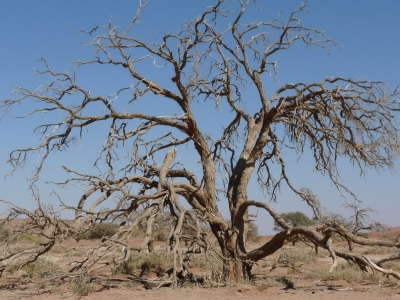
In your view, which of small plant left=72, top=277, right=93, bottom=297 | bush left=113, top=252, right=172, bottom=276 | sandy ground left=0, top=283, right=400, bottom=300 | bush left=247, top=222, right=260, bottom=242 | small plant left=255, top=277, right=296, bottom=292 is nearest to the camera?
sandy ground left=0, top=283, right=400, bottom=300

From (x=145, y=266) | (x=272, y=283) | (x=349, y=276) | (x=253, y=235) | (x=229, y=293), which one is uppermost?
(x=253, y=235)

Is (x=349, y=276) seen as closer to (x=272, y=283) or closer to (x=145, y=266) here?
(x=272, y=283)

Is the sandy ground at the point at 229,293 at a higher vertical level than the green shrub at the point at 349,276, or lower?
lower

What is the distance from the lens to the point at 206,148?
40.9 ft

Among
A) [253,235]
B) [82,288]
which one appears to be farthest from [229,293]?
[253,235]

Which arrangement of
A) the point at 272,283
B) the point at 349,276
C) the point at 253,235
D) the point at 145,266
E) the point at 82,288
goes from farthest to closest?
the point at 253,235
the point at 145,266
the point at 349,276
the point at 272,283
the point at 82,288

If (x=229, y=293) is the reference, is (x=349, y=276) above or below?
above

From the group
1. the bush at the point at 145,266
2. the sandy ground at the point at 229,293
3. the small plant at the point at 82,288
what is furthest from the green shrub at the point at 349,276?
the small plant at the point at 82,288

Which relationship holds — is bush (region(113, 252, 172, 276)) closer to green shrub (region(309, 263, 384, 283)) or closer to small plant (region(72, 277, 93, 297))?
green shrub (region(309, 263, 384, 283))

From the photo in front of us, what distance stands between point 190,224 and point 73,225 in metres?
2.53

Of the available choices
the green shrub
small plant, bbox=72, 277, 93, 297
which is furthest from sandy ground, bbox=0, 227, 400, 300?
the green shrub

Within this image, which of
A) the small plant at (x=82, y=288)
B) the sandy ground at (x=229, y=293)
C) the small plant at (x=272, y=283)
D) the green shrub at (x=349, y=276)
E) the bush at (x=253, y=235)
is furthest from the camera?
the bush at (x=253, y=235)

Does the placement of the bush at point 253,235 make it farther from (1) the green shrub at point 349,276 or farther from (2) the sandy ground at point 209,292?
(2) the sandy ground at point 209,292

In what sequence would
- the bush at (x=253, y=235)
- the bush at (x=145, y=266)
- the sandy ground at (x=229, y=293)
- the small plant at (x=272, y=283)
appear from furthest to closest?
the bush at (x=253, y=235) < the bush at (x=145, y=266) < the small plant at (x=272, y=283) < the sandy ground at (x=229, y=293)
